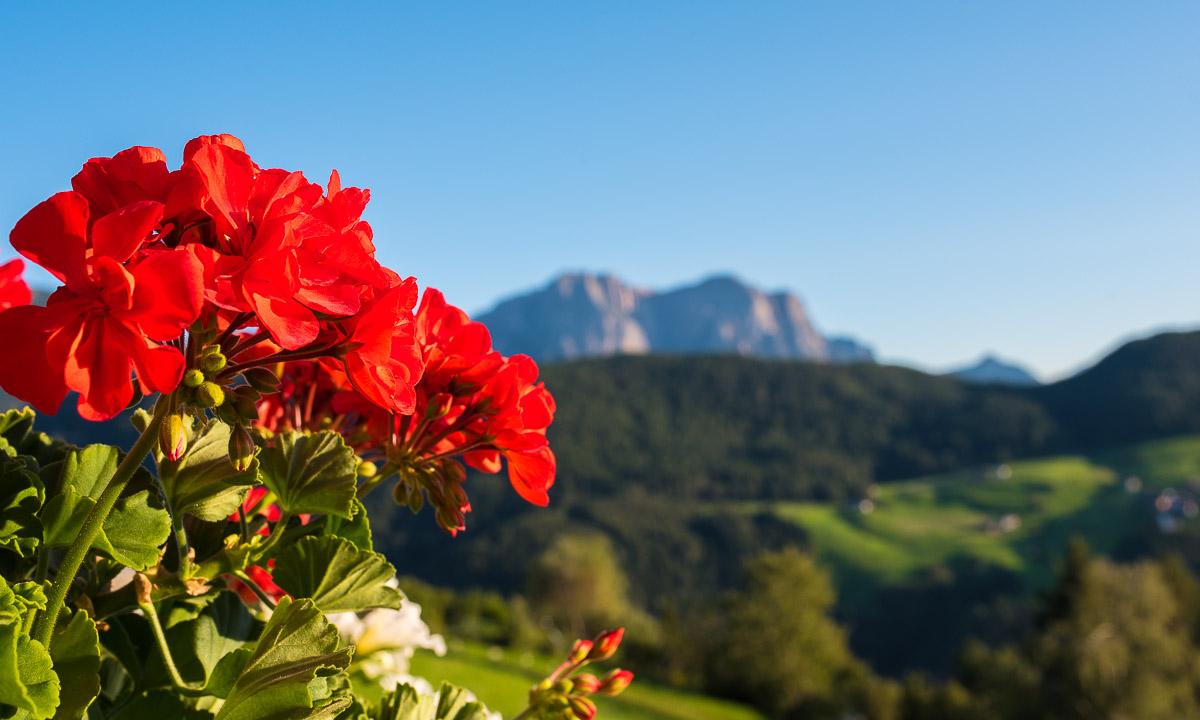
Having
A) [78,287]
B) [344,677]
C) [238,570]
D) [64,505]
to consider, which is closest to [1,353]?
[78,287]

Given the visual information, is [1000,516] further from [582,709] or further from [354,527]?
[354,527]

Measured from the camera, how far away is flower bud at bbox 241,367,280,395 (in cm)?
89

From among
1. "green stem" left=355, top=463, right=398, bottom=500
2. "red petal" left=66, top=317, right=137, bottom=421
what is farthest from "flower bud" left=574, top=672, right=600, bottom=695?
"red petal" left=66, top=317, right=137, bottom=421

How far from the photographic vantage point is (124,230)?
77 centimetres

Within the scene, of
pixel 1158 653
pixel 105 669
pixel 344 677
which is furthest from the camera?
pixel 1158 653

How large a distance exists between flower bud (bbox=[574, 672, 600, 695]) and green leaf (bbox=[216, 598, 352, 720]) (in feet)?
1.13

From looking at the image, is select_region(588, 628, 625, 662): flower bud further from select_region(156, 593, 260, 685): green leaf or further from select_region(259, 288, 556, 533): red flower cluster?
select_region(156, 593, 260, 685): green leaf

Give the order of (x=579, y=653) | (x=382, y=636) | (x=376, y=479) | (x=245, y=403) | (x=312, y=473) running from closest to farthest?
(x=245, y=403) < (x=312, y=473) < (x=376, y=479) < (x=579, y=653) < (x=382, y=636)

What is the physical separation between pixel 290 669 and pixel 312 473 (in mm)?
216

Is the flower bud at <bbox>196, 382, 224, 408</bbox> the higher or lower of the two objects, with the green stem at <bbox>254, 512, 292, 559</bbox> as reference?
higher

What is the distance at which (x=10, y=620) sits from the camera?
82 centimetres

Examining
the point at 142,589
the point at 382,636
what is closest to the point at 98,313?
the point at 142,589

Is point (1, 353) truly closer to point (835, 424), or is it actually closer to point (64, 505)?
point (64, 505)

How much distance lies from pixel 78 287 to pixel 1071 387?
16383 cm
